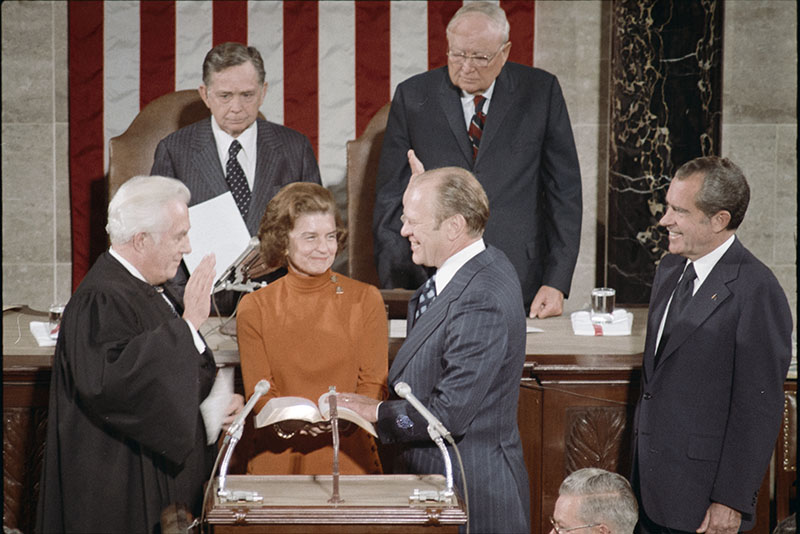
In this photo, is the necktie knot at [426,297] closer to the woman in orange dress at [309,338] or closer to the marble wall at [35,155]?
the woman in orange dress at [309,338]

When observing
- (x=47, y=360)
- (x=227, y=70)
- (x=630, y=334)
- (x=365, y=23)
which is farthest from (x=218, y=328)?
(x=365, y=23)

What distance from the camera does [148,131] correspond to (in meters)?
5.93

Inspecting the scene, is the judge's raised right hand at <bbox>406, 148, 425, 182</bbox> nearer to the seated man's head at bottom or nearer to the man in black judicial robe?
the man in black judicial robe

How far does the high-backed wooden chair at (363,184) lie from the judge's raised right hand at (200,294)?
266 cm

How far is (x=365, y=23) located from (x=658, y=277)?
11.1 ft

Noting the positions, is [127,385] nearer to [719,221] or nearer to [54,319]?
[54,319]

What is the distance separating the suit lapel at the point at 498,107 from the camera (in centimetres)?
455

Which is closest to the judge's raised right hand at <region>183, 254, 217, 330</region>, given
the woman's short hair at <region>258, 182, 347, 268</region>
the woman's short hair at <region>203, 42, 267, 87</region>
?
the woman's short hair at <region>258, 182, 347, 268</region>

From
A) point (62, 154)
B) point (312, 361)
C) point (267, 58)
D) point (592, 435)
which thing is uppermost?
point (267, 58)

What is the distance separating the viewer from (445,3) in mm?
6367

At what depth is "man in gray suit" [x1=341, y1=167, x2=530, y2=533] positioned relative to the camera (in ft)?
9.82

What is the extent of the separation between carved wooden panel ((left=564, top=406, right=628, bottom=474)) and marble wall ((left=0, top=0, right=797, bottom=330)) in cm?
270

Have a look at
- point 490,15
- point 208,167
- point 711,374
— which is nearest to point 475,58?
point 490,15

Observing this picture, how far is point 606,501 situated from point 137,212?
1675 mm
